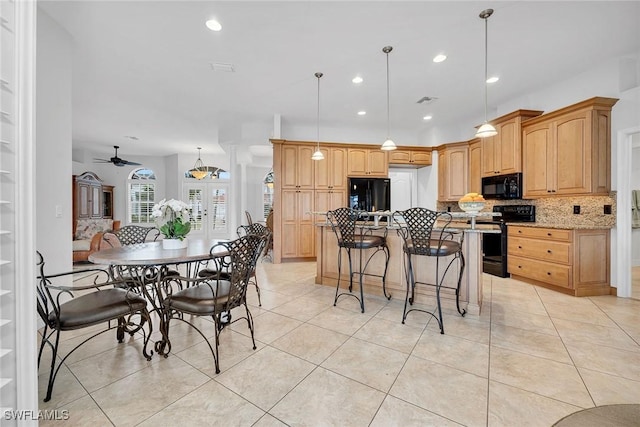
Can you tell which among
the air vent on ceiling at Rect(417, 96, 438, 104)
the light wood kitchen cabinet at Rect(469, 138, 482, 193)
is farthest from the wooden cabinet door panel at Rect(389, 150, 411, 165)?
the air vent on ceiling at Rect(417, 96, 438, 104)

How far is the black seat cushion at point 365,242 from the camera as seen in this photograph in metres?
2.88

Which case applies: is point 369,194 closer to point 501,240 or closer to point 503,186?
point 503,186

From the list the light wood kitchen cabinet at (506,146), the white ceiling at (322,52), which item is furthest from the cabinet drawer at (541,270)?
the white ceiling at (322,52)

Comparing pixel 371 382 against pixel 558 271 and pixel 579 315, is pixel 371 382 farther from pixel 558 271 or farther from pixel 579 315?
pixel 558 271

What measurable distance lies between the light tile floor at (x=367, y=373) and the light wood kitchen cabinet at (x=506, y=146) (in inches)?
92.6

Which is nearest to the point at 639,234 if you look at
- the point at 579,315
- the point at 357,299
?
the point at 579,315

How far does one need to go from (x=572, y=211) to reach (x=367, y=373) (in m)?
3.95

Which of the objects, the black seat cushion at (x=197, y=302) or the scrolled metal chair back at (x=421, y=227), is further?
the scrolled metal chair back at (x=421, y=227)

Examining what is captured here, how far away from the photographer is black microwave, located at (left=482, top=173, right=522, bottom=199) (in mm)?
4125

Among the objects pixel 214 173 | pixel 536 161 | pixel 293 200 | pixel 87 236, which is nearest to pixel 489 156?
pixel 536 161

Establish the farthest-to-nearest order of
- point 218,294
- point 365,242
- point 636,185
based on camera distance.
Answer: point 636,185, point 365,242, point 218,294

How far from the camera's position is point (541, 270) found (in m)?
3.57

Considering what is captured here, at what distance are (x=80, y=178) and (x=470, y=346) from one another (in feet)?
29.6

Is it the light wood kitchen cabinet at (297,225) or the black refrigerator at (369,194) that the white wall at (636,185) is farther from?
the light wood kitchen cabinet at (297,225)
